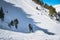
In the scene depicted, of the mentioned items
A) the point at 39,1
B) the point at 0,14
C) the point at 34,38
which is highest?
the point at 39,1

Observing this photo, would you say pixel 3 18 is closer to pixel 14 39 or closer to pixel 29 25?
pixel 29 25

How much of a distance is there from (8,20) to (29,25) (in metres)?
2.71

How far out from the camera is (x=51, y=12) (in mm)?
36031

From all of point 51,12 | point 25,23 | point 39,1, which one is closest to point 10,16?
point 25,23

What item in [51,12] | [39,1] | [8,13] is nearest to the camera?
[8,13]

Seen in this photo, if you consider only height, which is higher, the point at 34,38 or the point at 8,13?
the point at 8,13

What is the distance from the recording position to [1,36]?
43.0 feet

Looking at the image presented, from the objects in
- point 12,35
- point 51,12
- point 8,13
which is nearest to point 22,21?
point 8,13

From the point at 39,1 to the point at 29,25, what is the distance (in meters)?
26.0

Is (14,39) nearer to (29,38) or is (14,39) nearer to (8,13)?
(29,38)

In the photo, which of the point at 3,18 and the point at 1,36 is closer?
the point at 1,36

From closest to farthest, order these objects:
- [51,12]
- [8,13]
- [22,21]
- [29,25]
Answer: [29,25] < [22,21] < [8,13] < [51,12]

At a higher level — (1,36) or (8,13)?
(8,13)

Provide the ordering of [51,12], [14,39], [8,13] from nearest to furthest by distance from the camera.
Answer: [14,39] → [8,13] → [51,12]
